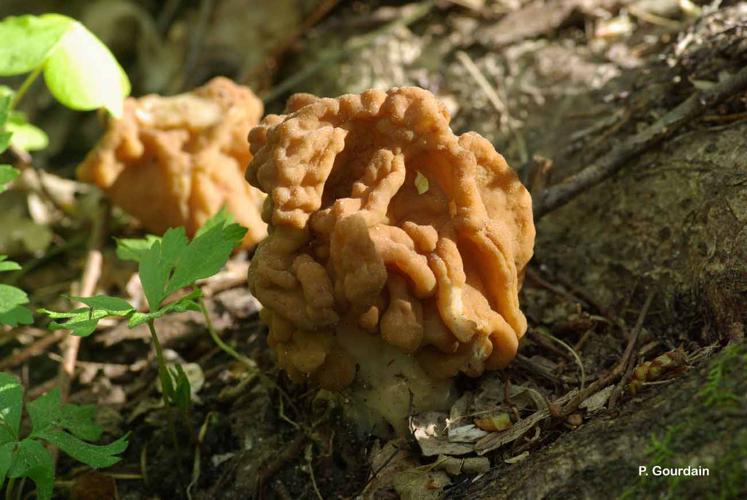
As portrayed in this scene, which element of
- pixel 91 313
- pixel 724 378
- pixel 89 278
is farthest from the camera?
pixel 89 278

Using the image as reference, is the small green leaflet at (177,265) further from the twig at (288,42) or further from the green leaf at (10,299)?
the twig at (288,42)

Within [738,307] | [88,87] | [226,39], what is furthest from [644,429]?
[226,39]

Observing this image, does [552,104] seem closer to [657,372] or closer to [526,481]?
[657,372]

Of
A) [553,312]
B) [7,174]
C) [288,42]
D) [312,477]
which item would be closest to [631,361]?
[553,312]

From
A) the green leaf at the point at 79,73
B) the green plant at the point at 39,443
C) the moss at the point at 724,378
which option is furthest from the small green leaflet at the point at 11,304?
the moss at the point at 724,378

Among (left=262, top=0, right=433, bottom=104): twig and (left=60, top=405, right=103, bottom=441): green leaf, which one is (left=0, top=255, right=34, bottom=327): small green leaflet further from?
(left=262, top=0, right=433, bottom=104): twig

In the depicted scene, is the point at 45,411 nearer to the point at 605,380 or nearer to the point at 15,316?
the point at 15,316
